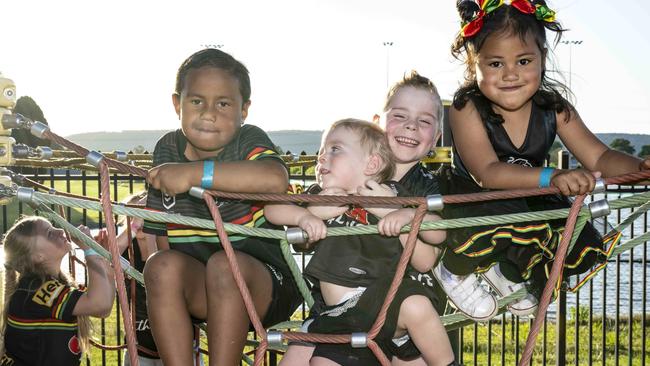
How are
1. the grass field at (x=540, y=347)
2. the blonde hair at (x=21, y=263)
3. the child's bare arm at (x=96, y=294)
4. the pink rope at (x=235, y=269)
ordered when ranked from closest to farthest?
the pink rope at (x=235, y=269), the child's bare arm at (x=96, y=294), the blonde hair at (x=21, y=263), the grass field at (x=540, y=347)

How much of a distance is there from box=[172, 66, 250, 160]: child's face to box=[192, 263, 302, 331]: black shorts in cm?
45

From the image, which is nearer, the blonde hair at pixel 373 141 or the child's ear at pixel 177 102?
the blonde hair at pixel 373 141

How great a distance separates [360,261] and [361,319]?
0.18m

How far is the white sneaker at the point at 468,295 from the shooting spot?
2414 millimetres

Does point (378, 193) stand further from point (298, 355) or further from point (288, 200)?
point (298, 355)

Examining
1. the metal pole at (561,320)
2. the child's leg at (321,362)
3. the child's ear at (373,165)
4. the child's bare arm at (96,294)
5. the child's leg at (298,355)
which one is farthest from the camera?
the metal pole at (561,320)

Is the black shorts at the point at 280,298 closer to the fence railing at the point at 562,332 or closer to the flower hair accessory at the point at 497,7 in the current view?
the flower hair accessory at the point at 497,7

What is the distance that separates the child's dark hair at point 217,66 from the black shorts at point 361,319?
0.79 m

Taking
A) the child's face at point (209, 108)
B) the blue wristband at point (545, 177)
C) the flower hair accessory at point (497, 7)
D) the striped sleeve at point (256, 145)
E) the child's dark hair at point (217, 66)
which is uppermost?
the flower hair accessory at point (497, 7)

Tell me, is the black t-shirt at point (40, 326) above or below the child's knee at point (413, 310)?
below

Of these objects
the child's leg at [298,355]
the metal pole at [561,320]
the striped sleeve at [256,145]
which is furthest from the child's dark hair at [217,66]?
the metal pole at [561,320]

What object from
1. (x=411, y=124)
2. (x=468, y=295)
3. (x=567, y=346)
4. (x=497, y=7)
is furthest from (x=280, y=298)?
(x=567, y=346)

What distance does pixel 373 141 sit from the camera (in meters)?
2.39

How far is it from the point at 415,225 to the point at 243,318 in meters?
0.54
